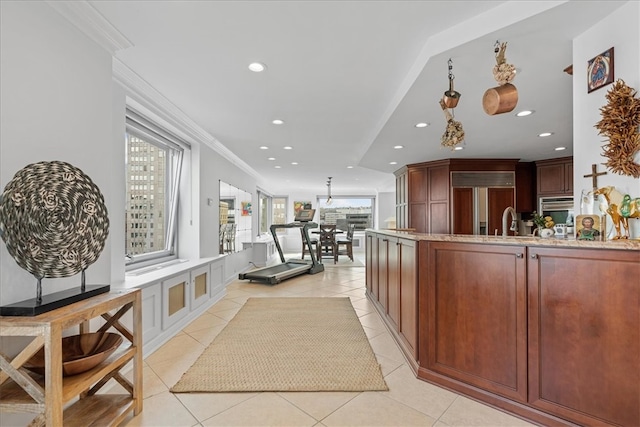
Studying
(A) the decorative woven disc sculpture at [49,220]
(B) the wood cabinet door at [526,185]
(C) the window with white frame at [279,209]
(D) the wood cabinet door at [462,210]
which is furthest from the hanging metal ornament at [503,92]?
(C) the window with white frame at [279,209]

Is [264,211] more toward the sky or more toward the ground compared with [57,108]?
more toward the ground

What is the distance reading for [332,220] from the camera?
11.9 metres

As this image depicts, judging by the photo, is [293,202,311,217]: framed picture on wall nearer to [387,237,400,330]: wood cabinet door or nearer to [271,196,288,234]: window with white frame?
[271,196,288,234]: window with white frame

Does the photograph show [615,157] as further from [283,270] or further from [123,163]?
[283,270]

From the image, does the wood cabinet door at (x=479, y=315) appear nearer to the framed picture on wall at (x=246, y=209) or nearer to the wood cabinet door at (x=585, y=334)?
the wood cabinet door at (x=585, y=334)

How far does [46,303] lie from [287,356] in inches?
69.8

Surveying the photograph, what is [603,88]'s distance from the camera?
5.46 ft

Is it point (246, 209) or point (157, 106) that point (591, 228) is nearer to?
point (157, 106)

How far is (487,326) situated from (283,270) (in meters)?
4.63

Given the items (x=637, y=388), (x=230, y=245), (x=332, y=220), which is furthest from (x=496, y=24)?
(x=332, y=220)

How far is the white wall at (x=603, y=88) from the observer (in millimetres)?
1503

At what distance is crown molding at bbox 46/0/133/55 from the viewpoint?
172cm

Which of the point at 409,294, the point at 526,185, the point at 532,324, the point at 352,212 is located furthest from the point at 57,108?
the point at 352,212

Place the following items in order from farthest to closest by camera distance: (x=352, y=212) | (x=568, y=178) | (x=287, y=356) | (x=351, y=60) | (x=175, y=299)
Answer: (x=352, y=212) < (x=568, y=178) < (x=175, y=299) < (x=287, y=356) < (x=351, y=60)
